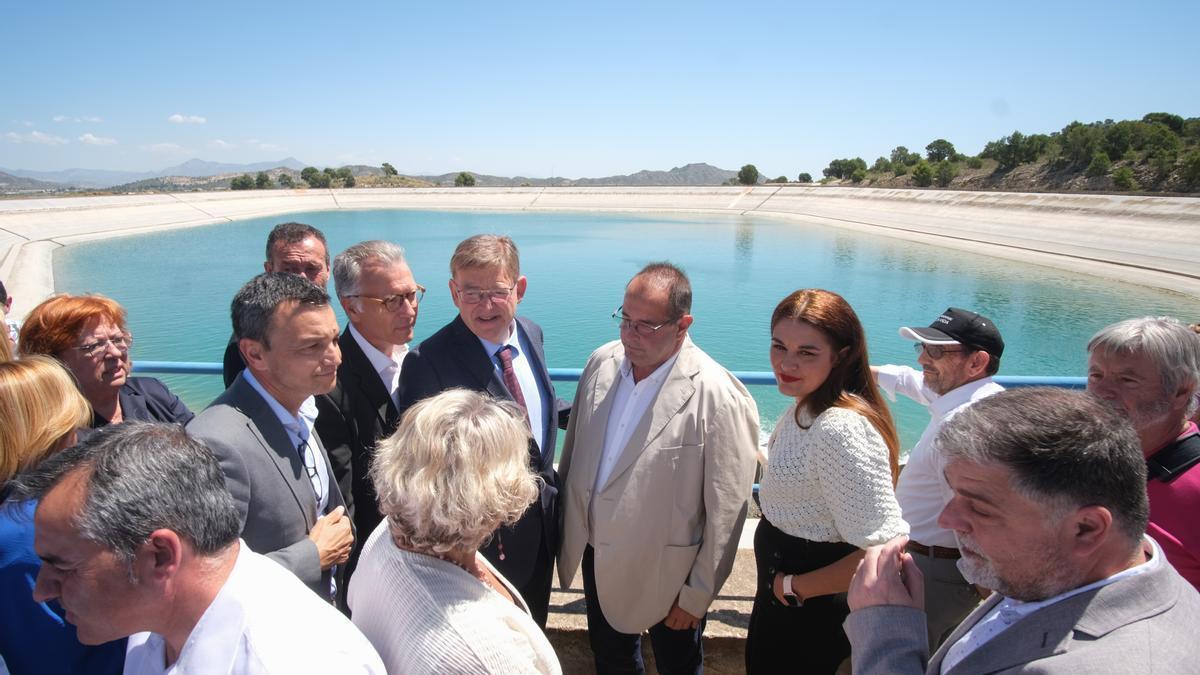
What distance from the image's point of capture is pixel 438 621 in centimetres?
131

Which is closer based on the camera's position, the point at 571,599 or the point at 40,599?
the point at 40,599

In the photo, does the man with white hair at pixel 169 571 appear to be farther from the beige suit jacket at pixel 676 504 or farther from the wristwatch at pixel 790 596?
the wristwatch at pixel 790 596

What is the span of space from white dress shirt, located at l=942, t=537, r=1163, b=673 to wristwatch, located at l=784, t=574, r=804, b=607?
0.69 meters

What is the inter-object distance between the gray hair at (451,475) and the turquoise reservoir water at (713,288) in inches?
313

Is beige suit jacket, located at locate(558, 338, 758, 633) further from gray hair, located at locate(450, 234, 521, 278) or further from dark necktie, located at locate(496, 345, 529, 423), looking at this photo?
gray hair, located at locate(450, 234, 521, 278)

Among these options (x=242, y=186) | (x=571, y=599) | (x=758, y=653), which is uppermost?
(x=242, y=186)

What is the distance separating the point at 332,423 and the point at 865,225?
40677 millimetres

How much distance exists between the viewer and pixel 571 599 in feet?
9.36

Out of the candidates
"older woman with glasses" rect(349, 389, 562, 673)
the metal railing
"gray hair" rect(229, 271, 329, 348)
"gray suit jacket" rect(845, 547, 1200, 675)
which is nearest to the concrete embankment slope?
the metal railing

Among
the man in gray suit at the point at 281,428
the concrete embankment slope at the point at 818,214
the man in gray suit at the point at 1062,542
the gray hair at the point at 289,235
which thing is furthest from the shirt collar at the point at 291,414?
the concrete embankment slope at the point at 818,214

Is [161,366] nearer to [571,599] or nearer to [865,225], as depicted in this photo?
[571,599]

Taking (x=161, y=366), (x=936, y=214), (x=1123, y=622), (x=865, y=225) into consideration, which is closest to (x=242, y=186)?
(x=865, y=225)

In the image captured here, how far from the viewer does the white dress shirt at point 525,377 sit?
9.02 ft

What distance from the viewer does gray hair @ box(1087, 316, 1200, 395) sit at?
78.1 inches
